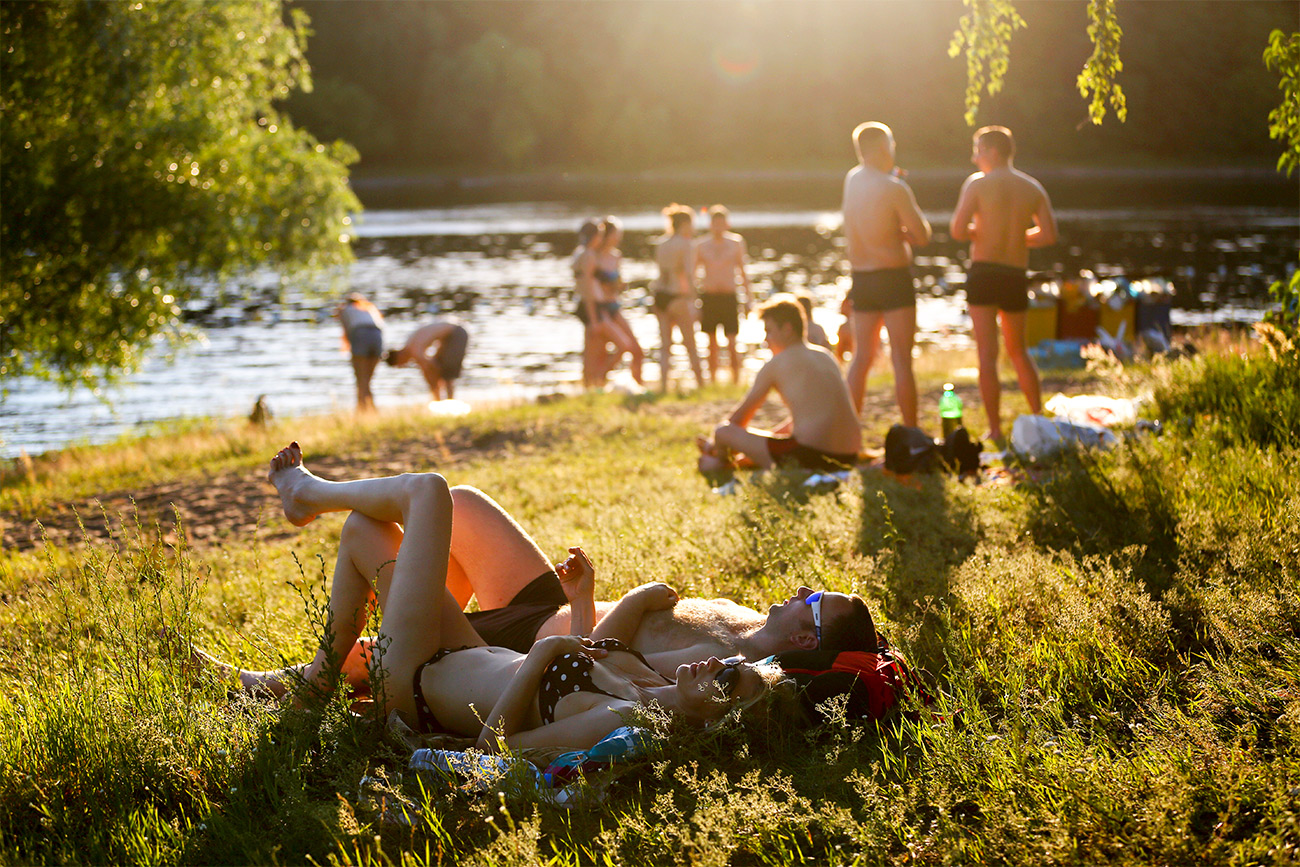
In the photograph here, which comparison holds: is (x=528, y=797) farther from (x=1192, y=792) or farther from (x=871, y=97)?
(x=871, y=97)

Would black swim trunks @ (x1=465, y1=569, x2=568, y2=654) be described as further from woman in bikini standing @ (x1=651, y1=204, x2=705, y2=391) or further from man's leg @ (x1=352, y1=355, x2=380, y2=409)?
man's leg @ (x1=352, y1=355, x2=380, y2=409)

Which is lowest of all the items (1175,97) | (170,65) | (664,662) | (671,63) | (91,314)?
(664,662)

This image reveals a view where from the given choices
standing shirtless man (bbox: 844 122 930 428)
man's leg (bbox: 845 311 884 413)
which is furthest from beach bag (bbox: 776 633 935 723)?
man's leg (bbox: 845 311 884 413)

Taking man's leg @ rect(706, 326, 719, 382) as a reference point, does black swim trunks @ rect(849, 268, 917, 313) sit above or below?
above

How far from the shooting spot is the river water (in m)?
18.9

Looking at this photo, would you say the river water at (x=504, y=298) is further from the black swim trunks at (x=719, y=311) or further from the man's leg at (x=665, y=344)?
the black swim trunks at (x=719, y=311)

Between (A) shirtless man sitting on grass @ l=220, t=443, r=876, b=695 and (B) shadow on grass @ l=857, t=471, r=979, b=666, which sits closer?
(A) shirtless man sitting on grass @ l=220, t=443, r=876, b=695

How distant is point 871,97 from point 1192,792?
81114 millimetres

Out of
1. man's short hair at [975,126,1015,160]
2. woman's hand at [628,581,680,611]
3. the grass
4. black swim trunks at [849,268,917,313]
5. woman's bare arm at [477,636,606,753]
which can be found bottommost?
the grass

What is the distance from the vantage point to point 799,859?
2635 mm

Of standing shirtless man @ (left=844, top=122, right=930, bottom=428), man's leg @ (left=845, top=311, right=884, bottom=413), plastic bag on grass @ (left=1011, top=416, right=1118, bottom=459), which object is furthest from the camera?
man's leg @ (left=845, top=311, right=884, bottom=413)

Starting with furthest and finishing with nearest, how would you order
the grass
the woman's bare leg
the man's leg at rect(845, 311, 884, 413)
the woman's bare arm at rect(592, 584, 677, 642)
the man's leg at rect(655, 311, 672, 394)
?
the man's leg at rect(655, 311, 672, 394), the man's leg at rect(845, 311, 884, 413), the woman's bare arm at rect(592, 584, 677, 642), the woman's bare leg, the grass

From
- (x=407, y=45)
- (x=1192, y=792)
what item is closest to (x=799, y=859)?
(x=1192, y=792)

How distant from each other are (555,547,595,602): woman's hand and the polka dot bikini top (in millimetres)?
418
